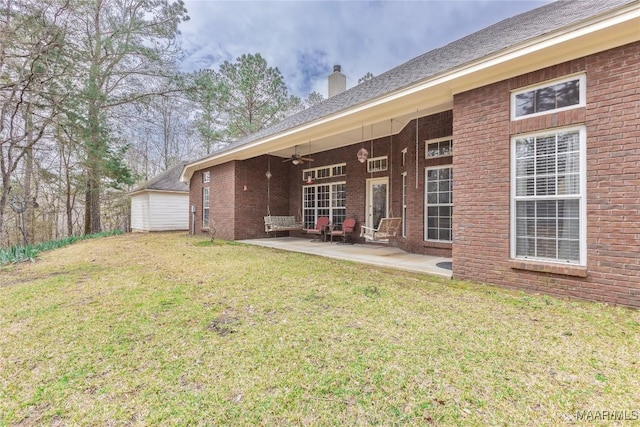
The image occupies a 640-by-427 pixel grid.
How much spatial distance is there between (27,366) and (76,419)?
1.12m

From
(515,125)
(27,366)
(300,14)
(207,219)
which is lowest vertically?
(27,366)

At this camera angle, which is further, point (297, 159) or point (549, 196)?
point (297, 159)

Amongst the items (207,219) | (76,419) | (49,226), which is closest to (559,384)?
(76,419)

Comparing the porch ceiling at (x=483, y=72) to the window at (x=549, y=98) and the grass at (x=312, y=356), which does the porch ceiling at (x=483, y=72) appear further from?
the grass at (x=312, y=356)

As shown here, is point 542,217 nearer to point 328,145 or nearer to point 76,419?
point 76,419

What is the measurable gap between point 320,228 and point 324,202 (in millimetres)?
1342

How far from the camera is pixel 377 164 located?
9.53m

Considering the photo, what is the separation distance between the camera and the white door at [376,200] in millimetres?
9211

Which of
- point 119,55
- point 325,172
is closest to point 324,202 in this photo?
point 325,172

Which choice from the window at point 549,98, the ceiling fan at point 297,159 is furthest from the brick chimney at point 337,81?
the window at point 549,98

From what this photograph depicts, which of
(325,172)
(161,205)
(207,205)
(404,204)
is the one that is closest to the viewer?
(404,204)

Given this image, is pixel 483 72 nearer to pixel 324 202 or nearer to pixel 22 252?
pixel 324 202

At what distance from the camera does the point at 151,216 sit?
663 inches

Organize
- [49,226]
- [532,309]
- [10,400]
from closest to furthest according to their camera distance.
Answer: [10,400]
[532,309]
[49,226]
